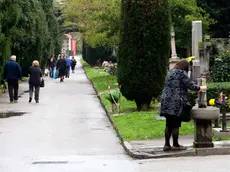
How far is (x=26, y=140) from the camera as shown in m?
13.3

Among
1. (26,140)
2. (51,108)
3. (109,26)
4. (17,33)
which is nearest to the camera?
(26,140)

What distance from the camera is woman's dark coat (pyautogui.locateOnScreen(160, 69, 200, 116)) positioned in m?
10.2

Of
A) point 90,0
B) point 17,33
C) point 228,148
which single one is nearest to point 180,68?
point 228,148

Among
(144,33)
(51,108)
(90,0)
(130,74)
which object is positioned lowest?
(51,108)

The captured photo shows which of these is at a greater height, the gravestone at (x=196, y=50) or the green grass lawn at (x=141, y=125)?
the gravestone at (x=196, y=50)

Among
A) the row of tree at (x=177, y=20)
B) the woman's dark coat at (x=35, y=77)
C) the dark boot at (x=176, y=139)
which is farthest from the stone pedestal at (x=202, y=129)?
the row of tree at (x=177, y=20)

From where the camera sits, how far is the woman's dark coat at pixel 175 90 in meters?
10.2

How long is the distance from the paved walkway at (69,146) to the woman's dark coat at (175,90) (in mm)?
963

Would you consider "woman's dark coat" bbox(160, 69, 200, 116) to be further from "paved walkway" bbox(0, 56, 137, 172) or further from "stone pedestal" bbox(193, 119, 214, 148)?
"paved walkway" bbox(0, 56, 137, 172)

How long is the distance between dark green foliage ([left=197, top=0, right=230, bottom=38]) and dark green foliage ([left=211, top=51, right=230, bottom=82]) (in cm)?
1549

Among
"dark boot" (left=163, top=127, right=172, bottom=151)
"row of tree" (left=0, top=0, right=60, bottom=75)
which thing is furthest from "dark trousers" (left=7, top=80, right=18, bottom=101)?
"dark boot" (left=163, top=127, right=172, bottom=151)

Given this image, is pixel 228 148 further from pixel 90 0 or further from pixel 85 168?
pixel 90 0

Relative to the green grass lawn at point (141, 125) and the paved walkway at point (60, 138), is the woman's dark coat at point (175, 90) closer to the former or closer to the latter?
the paved walkway at point (60, 138)

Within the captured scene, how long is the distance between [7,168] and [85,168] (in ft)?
4.60
